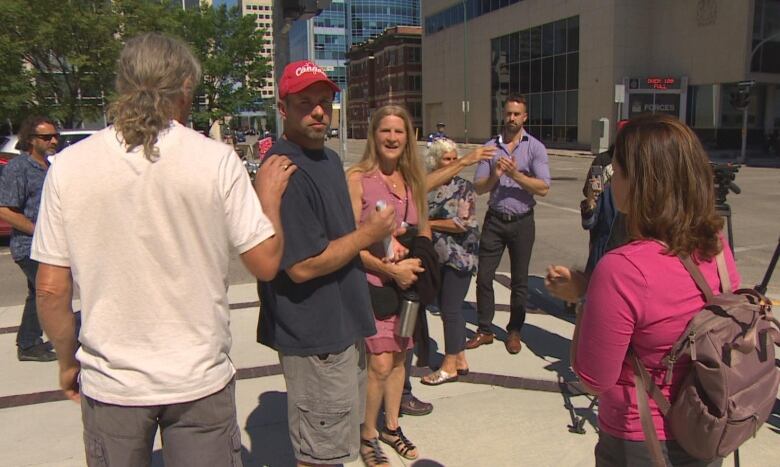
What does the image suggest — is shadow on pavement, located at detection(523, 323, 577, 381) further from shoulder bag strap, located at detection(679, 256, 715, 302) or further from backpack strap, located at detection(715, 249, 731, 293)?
shoulder bag strap, located at detection(679, 256, 715, 302)

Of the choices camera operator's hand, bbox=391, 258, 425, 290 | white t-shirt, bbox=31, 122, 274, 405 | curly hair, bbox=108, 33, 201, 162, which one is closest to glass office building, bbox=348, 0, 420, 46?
camera operator's hand, bbox=391, 258, 425, 290

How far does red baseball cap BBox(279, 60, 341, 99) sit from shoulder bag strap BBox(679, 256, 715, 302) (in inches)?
54.8

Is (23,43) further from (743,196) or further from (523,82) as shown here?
(523,82)

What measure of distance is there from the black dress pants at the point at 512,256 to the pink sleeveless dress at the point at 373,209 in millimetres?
1656

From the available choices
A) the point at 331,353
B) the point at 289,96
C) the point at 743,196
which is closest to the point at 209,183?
the point at 289,96

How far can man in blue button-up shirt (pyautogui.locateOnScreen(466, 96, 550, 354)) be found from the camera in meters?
4.75

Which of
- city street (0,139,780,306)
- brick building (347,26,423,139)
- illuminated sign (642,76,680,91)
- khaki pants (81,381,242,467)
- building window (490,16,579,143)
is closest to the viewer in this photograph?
khaki pants (81,381,242,467)

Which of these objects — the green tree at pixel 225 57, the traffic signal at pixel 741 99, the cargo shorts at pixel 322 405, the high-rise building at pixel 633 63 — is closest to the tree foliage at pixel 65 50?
the green tree at pixel 225 57

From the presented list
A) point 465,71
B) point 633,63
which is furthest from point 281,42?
point 465,71

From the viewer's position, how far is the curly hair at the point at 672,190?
5.54ft

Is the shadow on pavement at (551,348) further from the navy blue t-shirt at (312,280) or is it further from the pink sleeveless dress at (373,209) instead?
the navy blue t-shirt at (312,280)

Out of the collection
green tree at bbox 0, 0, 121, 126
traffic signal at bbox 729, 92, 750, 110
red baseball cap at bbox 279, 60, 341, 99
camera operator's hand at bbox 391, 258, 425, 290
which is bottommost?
camera operator's hand at bbox 391, 258, 425, 290

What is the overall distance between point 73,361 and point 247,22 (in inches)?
1247

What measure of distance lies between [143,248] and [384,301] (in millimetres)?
1536
